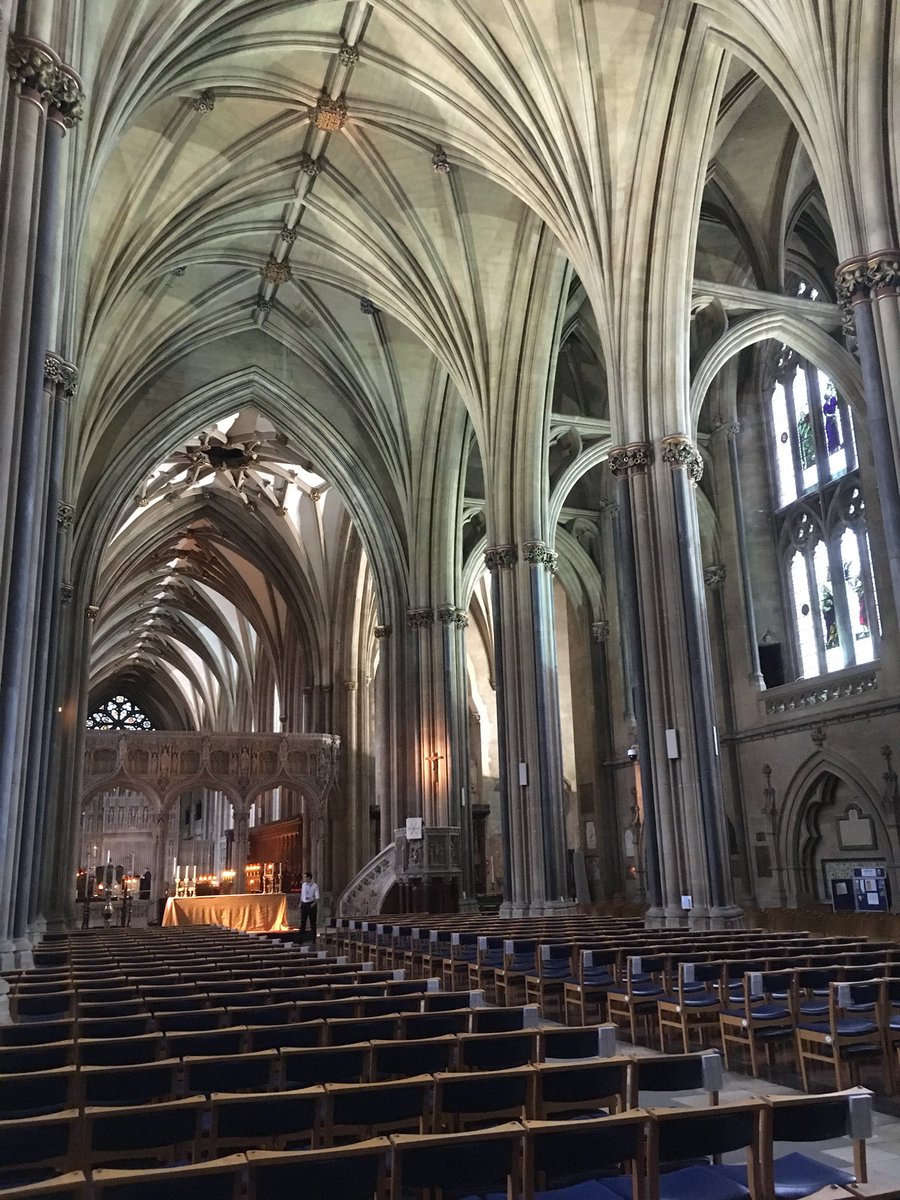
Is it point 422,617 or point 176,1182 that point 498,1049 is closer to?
point 176,1182

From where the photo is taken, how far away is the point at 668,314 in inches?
667

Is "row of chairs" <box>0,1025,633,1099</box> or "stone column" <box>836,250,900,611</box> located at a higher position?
"stone column" <box>836,250,900,611</box>

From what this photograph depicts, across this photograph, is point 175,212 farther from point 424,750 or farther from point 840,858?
point 840,858

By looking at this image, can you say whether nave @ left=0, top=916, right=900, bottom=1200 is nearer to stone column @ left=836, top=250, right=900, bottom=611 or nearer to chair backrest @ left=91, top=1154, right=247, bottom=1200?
chair backrest @ left=91, top=1154, right=247, bottom=1200

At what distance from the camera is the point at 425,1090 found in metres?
3.61

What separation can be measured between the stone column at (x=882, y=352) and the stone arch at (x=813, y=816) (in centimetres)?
1171

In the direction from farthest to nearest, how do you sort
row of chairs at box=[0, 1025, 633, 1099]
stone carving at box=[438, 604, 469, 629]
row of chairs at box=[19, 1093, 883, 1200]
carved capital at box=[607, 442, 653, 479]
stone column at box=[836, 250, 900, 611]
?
1. stone carving at box=[438, 604, 469, 629]
2. carved capital at box=[607, 442, 653, 479]
3. stone column at box=[836, 250, 900, 611]
4. row of chairs at box=[0, 1025, 633, 1099]
5. row of chairs at box=[19, 1093, 883, 1200]

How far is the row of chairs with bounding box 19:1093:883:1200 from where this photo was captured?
2418 millimetres

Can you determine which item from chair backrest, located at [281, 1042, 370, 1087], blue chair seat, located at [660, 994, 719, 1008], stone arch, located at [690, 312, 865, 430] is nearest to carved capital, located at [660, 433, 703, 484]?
stone arch, located at [690, 312, 865, 430]

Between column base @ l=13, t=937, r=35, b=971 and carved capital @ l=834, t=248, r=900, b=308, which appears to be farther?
carved capital @ l=834, t=248, r=900, b=308

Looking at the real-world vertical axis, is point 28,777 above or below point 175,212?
below

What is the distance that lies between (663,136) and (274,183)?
30.3ft

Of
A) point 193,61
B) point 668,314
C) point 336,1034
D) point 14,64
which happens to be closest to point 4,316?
point 14,64

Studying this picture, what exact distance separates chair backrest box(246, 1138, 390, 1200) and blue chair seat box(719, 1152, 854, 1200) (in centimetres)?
136
